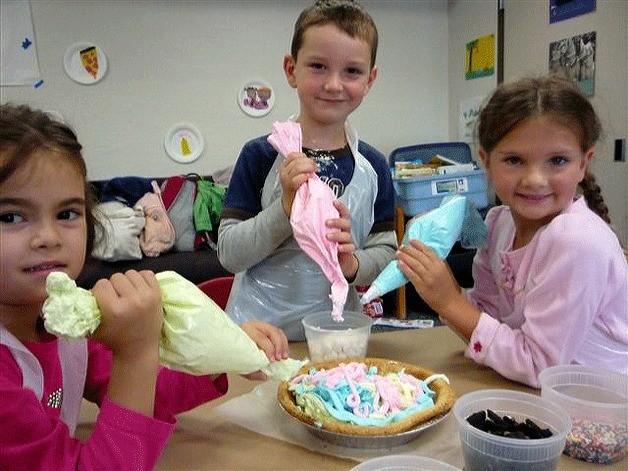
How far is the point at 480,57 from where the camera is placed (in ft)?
13.6

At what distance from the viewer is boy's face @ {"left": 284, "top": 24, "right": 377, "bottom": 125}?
4.04 feet

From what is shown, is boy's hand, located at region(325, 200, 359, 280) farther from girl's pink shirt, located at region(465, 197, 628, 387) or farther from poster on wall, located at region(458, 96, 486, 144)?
poster on wall, located at region(458, 96, 486, 144)

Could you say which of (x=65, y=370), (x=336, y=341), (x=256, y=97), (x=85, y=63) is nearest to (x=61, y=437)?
(x=65, y=370)

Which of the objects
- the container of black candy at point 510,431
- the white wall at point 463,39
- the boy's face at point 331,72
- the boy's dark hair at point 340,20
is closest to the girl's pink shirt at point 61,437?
the container of black candy at point 510,431

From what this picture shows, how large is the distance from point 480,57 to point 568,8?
93 centimetres

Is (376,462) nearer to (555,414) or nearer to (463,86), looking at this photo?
(555,414)

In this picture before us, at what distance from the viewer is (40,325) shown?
0.86 metres

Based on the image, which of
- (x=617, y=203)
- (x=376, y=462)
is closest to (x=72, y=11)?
(x=617, y=203)

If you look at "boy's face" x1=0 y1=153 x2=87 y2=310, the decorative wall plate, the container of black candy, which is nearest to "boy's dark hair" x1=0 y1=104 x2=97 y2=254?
"boy's face" x1=0 y1=153 x2=87 y2=310

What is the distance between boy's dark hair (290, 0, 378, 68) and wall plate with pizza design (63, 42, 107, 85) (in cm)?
278

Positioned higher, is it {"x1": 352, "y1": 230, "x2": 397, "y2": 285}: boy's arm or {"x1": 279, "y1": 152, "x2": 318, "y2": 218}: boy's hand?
{"x1": 279, "y1": 152, "x2": 318, "y2": 218}: boy's hand

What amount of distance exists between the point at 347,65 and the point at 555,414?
33.0 inches

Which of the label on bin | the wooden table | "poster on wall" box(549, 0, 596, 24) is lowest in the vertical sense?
the wooden table

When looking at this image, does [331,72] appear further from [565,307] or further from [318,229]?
[565,307]
